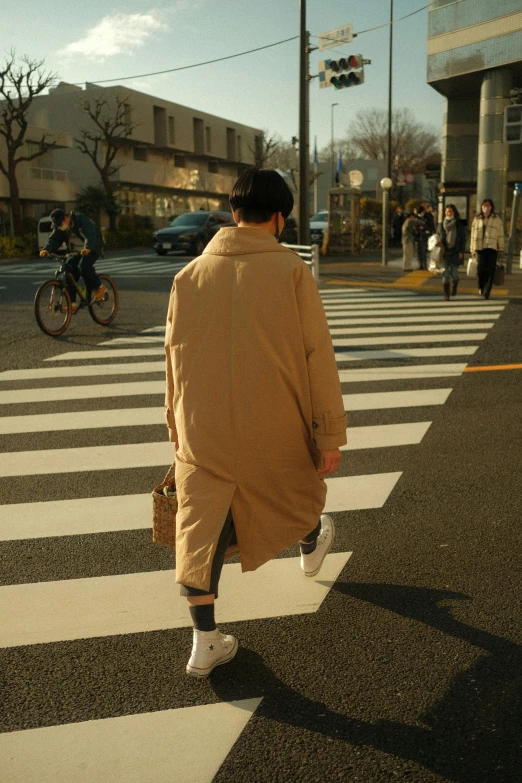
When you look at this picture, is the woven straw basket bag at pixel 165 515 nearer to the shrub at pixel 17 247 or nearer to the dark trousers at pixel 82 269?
the dark trousers at pixel 82 269

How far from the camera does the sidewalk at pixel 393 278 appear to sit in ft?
54.6

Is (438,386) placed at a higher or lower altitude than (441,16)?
lower

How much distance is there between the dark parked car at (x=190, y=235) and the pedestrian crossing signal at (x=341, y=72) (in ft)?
35.5

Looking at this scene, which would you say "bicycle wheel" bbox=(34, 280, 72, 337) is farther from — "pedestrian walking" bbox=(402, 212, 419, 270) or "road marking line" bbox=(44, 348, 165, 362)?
"pedestrian walking" bbox=(402, 212, 419, 270)

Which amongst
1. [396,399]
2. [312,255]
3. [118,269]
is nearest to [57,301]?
[396,399]

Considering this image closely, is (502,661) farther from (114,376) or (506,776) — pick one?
(114,376)

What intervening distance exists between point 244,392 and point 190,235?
87.6 feet

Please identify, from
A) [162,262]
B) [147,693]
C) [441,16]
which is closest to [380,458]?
[147,693]

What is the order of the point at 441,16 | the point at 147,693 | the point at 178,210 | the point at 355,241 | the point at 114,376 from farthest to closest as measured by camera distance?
the point at 178,210, the point at 355,241, the point at 441,16, the point at 114,376, the point at 147,693

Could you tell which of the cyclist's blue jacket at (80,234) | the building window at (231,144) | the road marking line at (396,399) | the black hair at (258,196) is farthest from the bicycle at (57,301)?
the building window at (231,144)

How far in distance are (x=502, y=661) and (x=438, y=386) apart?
4.94m

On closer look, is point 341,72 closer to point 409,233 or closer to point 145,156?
point 409,233

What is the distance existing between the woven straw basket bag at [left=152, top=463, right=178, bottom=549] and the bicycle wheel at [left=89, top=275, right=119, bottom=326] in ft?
27.9

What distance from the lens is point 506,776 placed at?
2158 millimetres
